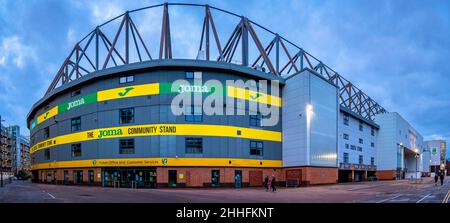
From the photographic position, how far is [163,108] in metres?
39.8

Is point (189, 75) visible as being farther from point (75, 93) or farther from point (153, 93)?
point (75, 93)

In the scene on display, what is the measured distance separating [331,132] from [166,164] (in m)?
28.8

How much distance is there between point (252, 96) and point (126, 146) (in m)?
19.2

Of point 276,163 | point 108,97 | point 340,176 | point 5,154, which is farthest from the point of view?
point 5,154

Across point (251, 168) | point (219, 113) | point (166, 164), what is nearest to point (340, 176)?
point (251, 168)

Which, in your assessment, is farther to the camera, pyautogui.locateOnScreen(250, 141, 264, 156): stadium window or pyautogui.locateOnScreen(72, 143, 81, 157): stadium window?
pyautogui.locateOnScreen(72, 143, 81, 157): stadium window

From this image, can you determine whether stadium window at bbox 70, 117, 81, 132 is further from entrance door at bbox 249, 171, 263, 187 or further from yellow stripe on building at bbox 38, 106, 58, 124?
entrance door at bbox 249, 171, 263, 187

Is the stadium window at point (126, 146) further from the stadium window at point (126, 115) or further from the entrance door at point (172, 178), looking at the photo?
the entrance door at point (172, 178)

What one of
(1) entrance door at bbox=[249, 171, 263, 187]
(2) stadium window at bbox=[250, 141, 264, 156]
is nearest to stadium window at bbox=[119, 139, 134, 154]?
(2) stadium window at bbox=[250, 141, 264, 156]

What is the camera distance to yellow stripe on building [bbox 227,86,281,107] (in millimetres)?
42500

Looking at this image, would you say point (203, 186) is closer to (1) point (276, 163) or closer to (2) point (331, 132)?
(1) point (276, 163)

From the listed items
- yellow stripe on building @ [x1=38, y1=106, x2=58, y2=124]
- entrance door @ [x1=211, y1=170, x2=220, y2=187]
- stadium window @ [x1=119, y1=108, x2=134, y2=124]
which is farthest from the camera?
yellow stripe on building @ [x1=38, y1=106, x2=58, y2=124]

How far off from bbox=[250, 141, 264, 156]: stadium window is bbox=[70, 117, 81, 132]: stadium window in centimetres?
2698

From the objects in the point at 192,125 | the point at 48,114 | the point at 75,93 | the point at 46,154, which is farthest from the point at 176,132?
the point at 46,154
